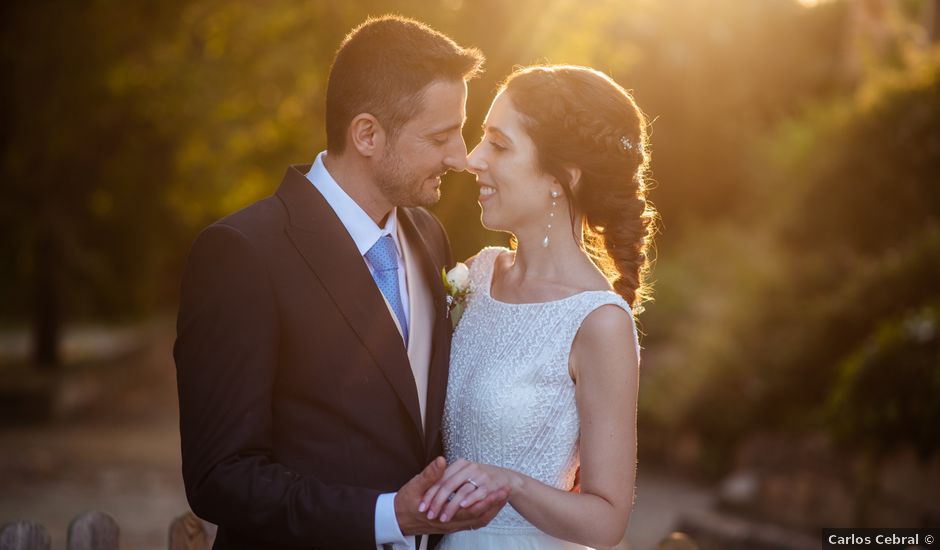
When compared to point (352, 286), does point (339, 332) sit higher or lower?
lower

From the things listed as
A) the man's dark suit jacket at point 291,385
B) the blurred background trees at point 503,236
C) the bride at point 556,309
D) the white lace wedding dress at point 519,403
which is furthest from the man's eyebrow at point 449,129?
the blurred background trees at point 503,236

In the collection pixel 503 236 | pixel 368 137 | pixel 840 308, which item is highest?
pixel 840 308

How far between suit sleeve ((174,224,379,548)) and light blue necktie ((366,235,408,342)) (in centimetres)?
51

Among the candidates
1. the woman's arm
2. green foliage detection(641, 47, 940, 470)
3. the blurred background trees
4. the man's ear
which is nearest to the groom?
the man's ear

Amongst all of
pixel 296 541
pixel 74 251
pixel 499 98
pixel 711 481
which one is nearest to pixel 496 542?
pixel 296 541

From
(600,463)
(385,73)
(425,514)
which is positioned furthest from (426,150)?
(425,514)

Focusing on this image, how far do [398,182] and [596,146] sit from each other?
650mm

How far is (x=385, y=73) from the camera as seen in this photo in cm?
336

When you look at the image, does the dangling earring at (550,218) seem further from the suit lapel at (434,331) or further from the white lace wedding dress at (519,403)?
the suit lapel at (434,331)

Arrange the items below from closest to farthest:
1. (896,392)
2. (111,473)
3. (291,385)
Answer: (291,385), (896,392), (111,473)

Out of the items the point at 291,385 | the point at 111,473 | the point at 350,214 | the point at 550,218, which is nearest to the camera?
the point at 291,385

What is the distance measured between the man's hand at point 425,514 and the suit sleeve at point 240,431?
0.09 meters

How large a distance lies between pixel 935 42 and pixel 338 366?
40.7ft

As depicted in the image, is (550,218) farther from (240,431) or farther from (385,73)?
(240,431)
